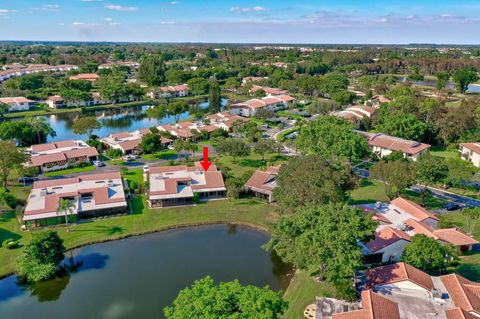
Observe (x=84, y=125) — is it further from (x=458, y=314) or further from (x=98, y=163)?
(x=458, y=314)

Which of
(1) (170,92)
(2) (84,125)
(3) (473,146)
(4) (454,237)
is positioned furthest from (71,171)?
(1) (170,92)

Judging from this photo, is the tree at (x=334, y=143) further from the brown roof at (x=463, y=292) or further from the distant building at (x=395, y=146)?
the brown roof at (x=463, y=292)

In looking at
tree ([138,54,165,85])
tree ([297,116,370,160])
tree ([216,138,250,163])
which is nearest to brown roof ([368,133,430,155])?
tree ([297,116,370,160])

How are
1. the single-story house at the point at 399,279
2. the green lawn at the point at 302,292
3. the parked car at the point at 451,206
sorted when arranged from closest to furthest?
the single-story house at the point at 399,279 → the green lawn at the point at 302,292 → the parked car at the point at 451,206

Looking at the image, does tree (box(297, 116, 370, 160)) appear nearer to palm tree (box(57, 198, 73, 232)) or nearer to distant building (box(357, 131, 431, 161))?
distant building (box(357, 131, 431, 161))

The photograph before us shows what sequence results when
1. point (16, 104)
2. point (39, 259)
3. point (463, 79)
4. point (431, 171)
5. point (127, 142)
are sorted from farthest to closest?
point (463, 79)
point (16, 104)
point (127, 142)
point (431, 171)
point (39, 259)

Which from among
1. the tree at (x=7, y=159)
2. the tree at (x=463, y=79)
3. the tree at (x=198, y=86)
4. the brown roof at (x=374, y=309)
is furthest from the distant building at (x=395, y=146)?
the tree at (x=198, y=86)
